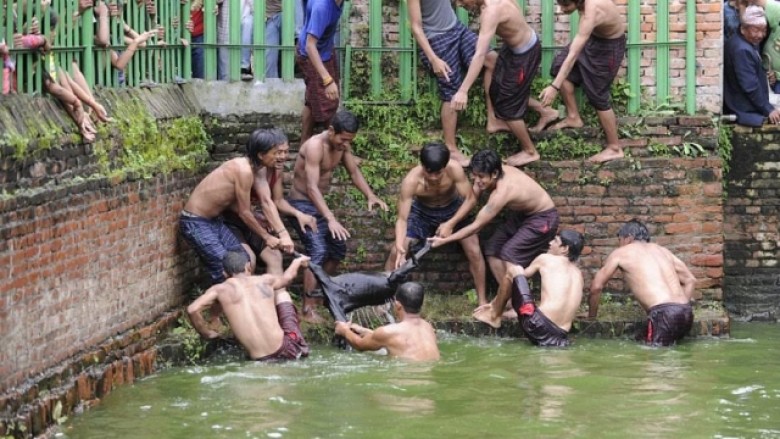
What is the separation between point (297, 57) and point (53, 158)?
12.6ft

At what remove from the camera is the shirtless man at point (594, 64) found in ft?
43.4

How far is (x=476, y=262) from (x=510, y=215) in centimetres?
52

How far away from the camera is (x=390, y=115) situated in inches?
550

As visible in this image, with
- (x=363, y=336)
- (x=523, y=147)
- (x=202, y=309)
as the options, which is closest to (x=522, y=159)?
(x=523, y=147)

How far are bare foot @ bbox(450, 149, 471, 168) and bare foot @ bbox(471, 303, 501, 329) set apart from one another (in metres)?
1.36

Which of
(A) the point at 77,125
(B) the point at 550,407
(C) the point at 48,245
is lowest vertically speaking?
(B) the point at 550,407

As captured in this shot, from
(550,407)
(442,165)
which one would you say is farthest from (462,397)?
(442,165)

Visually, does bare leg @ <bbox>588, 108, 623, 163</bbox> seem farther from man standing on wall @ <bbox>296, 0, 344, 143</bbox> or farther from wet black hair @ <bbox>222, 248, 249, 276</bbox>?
wet black hair @ <bbox>222, 248, 249, 276</bbox>

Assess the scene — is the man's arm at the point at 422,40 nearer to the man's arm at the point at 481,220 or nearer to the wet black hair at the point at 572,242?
the man's arm at the point at 481,220

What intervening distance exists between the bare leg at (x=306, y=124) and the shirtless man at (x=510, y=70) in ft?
4.28

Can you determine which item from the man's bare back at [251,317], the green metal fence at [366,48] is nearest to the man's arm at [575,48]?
the green metal fence at [366,48]

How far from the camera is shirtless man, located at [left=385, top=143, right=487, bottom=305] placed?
12969 mm

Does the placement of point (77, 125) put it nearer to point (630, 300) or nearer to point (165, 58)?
point (165, 58)

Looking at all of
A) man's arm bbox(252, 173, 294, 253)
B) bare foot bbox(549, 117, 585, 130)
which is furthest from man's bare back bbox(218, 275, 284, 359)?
bare foot bbox(549, 117, 585, 130)
